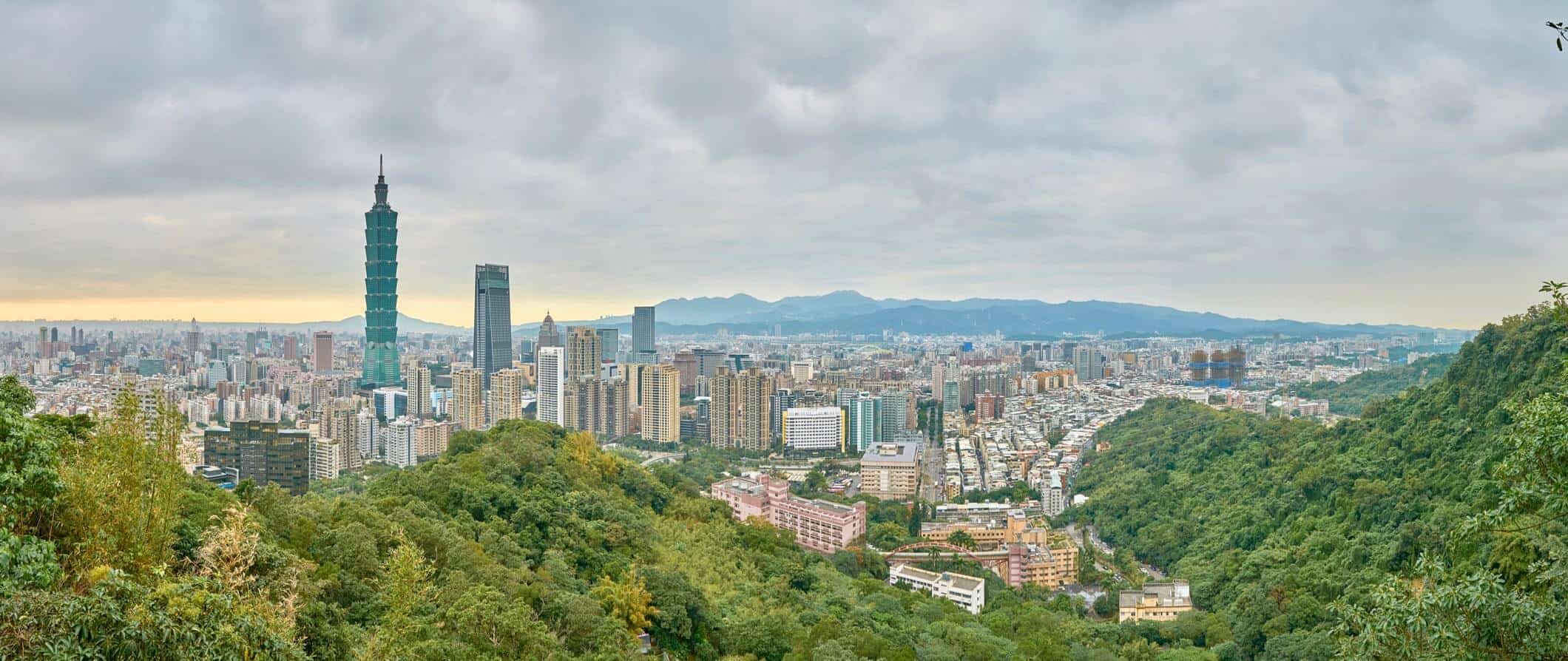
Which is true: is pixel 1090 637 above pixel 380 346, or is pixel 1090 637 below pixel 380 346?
below

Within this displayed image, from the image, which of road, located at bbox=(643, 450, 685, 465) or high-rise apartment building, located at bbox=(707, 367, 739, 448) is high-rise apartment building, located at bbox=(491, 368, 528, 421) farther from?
high-rise apartment building, located at bbox=(707, 367, 739, 448)

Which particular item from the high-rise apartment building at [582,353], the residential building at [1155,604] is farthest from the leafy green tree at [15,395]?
the high-rise apartment building at [582,353]

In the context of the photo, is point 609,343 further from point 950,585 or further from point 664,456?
point 950,585

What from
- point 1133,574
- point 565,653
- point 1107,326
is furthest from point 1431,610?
point 1107,326

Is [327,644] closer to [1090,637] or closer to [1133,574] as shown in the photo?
[1090,637]

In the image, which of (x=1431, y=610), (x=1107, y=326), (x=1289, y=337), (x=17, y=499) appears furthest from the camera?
(x=1107, y=326)

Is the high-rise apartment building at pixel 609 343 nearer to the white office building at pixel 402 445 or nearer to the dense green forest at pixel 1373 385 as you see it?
the white office building at pixel 402 445
